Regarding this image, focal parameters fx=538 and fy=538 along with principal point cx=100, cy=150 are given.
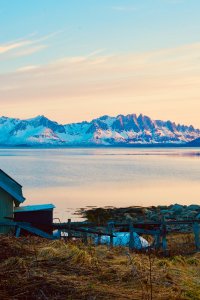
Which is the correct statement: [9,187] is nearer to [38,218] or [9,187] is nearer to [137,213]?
[38,218]

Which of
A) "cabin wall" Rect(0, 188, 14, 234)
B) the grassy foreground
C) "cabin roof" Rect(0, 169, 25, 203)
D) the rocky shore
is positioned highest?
"cabin roof" Rect(0, 169, 25, 203)

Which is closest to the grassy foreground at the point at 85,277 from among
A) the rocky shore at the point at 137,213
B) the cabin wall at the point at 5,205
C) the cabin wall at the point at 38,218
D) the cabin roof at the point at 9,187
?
the cabin roof at the point at 9,187

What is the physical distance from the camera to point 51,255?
11367 mm

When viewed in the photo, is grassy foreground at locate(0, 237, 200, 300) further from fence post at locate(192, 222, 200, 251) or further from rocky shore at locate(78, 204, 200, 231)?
rocky shore at locate(78, 204, 200, 231)

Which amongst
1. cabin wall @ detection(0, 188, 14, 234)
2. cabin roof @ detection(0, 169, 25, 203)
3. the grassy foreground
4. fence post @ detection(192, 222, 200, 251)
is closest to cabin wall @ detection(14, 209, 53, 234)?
cabin wall @ detection(0, 188, 14, 234)

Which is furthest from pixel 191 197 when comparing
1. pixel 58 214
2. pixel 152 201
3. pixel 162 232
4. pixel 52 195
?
pixel 162 232

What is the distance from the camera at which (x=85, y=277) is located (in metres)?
9.80

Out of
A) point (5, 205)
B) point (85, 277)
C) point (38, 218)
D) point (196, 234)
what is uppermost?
point (5, 205)

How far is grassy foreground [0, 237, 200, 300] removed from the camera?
8781 mm

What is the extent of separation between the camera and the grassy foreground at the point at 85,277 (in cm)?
878

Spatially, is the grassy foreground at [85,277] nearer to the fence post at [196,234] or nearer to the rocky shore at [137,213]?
the fence post at [196,234]

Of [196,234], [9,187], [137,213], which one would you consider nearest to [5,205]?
[9,187]

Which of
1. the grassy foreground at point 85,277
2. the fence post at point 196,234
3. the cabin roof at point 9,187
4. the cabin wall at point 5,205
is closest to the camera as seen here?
the grassy foreground at point 85,277

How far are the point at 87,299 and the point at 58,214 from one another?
4780 centimetres
